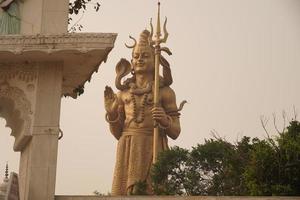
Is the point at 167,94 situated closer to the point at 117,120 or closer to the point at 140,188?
the point at 117,120

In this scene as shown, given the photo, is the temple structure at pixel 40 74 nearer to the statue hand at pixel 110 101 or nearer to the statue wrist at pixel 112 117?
the statue hand at pixel 110 101

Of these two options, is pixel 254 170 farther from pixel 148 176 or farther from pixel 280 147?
pixel 148 176

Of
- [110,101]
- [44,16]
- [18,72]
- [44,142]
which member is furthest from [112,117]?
[44,142]

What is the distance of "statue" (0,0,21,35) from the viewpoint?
8969 mm

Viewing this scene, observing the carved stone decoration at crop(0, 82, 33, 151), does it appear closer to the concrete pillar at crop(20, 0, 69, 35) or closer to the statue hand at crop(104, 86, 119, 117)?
the concrete pillar at crop(20, 0, 69, 35)

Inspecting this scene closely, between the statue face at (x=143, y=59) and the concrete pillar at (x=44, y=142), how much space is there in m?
15.6

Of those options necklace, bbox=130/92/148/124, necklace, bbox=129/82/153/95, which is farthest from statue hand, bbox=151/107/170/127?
necklace, bbox=129/82/153/95

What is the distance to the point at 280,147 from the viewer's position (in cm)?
1198

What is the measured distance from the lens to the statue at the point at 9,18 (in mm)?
8969

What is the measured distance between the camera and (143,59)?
79.9 feet

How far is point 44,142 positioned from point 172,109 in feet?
49.7

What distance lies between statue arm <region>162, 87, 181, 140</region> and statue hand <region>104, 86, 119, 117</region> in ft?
5.85

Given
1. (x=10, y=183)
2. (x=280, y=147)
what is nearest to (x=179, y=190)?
(x=280, y=147)

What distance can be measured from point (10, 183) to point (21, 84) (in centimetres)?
173
